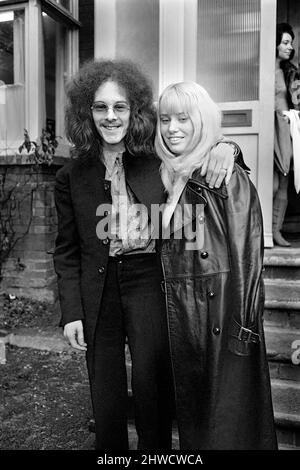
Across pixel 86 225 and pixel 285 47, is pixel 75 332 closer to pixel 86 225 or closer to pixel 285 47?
pixel 86 225

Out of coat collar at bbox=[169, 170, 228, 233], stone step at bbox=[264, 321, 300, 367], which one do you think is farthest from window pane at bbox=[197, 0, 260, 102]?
coat collar at bbox=[169, 170, 228, 233]

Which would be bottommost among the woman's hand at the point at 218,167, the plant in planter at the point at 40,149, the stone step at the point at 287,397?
the stone step at the point at 287,397

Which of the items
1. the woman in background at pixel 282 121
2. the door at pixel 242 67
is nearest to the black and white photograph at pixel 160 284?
the woman in background at pixel 282 121

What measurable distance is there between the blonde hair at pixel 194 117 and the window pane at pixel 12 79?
10.5ft

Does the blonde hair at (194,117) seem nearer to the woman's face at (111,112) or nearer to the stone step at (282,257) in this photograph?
the woman's face at (111,112)

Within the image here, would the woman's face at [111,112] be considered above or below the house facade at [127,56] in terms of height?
below

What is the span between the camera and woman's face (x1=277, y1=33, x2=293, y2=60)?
381 centimetres

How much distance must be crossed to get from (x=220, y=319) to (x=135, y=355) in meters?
0.37

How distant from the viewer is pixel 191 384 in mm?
1749

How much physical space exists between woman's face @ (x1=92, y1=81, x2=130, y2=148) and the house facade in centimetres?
195

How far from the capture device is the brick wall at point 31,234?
14.5 feet

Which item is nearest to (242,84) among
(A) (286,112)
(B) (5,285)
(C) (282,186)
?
(A) (286,112)

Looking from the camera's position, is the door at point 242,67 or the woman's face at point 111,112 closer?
the woman's face at point 111,112

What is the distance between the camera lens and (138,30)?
392 centimetres
